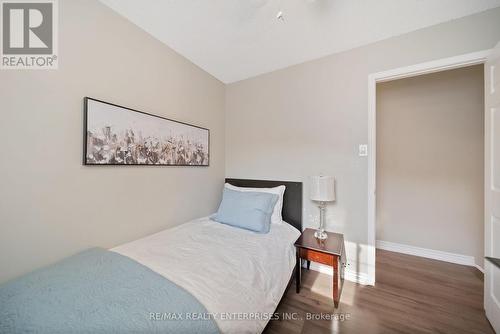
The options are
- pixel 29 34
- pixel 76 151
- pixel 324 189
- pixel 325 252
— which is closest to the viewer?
pixel 29 34

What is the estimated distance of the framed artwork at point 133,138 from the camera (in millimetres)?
1372

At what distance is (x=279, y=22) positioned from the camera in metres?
1.62

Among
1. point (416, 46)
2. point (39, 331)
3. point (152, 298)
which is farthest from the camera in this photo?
point (416, 46)

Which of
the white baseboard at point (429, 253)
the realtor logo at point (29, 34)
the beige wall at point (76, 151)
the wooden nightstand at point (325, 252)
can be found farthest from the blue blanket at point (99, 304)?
the white baseboard at point (429, 253)

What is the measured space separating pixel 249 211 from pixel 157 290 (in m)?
1.10

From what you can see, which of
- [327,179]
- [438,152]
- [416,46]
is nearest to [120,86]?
[327,179]

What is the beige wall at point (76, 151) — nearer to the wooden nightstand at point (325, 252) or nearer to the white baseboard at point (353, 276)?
the wooden nightstand at point (325, 252)

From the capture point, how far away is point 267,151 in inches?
96.6

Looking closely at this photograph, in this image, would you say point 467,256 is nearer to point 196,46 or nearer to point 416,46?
point 416,46

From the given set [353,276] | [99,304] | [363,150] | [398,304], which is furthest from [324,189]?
[99,304]

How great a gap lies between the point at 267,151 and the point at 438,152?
2279 mm

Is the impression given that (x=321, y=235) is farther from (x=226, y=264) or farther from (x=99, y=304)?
(x=99, y=304)

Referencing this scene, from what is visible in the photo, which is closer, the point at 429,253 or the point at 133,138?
the point at 133,138

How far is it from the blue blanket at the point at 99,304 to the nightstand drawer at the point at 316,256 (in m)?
1.13
